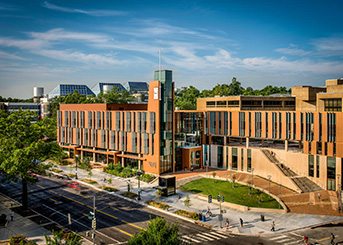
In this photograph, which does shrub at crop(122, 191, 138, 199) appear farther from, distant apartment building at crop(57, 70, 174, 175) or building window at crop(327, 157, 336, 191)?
building window at crop(327, 157, 336, 191)

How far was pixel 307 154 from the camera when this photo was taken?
76500mm

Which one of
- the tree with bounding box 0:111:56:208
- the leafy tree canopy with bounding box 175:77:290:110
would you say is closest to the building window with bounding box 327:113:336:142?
the tree with bounding box 0:111:56:208

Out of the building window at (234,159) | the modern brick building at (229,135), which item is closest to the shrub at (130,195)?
the modern brick building at (229,135)

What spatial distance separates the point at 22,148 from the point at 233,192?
40239 millimetres

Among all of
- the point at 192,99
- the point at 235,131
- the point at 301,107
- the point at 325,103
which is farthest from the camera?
the point at 192,99

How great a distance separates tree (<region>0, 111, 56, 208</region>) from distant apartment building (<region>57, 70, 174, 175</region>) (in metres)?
30.3

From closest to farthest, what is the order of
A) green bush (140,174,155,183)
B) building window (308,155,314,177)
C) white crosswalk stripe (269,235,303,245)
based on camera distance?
white crosswalk stripe (269,235,303,245) → building window (308,155,314,177) → green bush (140,174,155,183)

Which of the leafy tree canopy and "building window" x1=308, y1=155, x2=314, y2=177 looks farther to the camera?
the leafy tree canopy

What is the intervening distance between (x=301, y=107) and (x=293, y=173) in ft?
98.2

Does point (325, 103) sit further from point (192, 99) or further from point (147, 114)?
point (192, 99)

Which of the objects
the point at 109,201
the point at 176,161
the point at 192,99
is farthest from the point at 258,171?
the point at 192,99

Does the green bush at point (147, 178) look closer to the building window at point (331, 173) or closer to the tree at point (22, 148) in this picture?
the tree at point (22, 148)

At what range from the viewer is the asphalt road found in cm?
5106

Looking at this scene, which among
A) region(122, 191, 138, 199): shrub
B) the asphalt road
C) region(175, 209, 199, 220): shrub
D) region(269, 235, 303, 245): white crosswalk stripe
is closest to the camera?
region(269, 235, 303, 245): white crosswalk stripe
